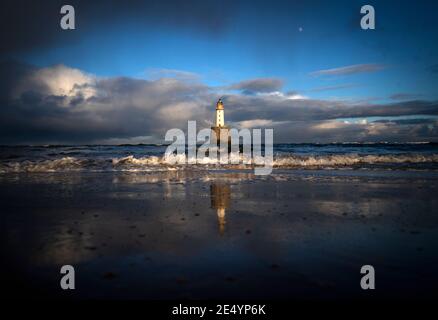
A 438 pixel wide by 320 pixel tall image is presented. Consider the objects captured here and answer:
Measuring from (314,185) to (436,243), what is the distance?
17.9 feet

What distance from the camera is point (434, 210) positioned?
19.4 ft

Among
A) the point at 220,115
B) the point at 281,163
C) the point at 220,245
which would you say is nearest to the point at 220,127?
the point at 220,115

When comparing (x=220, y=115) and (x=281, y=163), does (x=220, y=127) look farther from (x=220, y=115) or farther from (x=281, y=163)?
(x=281, y=163)

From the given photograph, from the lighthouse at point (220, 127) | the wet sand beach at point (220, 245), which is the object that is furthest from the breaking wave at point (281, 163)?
the lighthouse at point (220, 127)

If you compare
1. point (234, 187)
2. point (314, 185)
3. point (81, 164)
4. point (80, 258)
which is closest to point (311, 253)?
point (80, 258)

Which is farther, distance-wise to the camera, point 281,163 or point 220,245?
point 281,163

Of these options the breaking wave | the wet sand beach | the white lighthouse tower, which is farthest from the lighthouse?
the wet sand beach

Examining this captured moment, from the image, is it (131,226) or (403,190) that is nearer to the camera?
(131,226)

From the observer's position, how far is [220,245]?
12.7 feet

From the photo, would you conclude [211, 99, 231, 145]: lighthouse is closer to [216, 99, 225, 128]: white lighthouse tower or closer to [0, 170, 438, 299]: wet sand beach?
[216, 99, 225, 128]: white lighthouse tower

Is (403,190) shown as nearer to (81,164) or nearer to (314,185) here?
(314,185)

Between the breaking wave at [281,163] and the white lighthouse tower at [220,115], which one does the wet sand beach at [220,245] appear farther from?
the white lighthouse tower at [220,115]

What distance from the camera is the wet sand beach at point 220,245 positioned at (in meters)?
2.73

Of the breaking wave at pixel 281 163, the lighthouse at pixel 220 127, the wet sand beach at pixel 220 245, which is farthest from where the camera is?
the lighthouse at pixel 220 127
